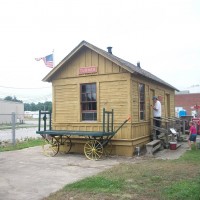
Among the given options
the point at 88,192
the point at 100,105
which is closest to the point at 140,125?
the point at 100,105

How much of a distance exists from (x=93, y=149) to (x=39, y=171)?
9.97 ft

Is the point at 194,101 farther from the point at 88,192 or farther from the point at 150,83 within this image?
the point at 88,192

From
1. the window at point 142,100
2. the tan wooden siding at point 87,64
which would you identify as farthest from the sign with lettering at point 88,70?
the window at point 142,100

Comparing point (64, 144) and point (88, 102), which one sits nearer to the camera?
point (88, 102)

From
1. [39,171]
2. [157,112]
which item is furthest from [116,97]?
[39,171]

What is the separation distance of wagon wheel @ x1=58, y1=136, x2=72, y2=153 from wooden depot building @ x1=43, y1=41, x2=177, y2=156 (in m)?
0.25

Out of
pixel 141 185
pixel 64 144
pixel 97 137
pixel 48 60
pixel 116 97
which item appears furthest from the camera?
pixel 48 60

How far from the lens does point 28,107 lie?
5079 inches

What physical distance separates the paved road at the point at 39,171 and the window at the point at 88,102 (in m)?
1.83

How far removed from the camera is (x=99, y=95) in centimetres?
1302

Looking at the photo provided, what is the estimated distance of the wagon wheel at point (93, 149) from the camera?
12063 millimetres

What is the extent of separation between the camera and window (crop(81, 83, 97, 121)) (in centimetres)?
1324

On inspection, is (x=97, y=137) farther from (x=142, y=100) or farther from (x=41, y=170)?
(x=41, y=170)

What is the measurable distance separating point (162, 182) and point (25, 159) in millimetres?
6575
